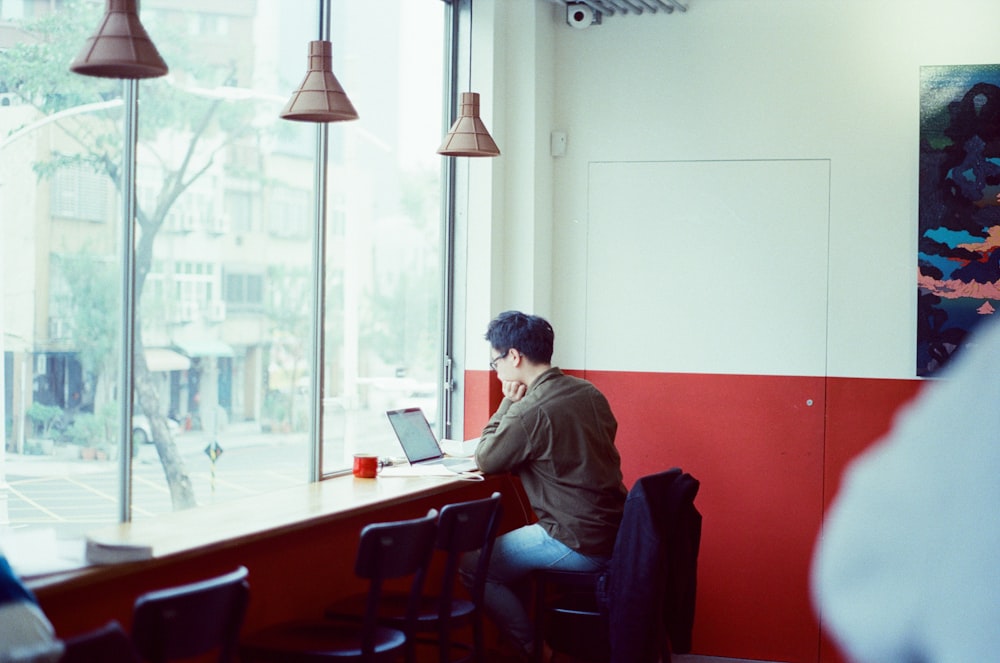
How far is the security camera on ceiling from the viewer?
5535 millimetres

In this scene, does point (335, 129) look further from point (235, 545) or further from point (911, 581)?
point (911, 581)

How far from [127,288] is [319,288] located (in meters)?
1.07

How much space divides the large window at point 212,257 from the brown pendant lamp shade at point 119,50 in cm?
40

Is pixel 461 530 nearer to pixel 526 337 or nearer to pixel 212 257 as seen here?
pixel 526 337

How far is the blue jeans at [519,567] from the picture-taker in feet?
13.4

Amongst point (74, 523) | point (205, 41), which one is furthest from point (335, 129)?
point (74, 523)

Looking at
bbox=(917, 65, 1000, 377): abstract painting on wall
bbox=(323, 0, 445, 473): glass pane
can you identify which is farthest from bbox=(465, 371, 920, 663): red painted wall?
bbox=(323, 0, 445, 473): glass pane

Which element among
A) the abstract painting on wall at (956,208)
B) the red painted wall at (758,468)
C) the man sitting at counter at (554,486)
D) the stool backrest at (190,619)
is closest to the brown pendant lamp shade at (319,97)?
the man sitting at counter at (554,486)

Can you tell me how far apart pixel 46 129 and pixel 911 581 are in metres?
2.78

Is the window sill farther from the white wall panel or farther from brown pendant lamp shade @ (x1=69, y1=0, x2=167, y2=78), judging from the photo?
the white wall panel

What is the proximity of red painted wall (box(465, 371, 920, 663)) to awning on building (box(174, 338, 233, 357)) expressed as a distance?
172 centimetres

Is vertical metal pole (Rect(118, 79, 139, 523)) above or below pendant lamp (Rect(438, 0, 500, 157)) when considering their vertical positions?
below

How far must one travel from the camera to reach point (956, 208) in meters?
5.11

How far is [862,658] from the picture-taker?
3.53 ft
